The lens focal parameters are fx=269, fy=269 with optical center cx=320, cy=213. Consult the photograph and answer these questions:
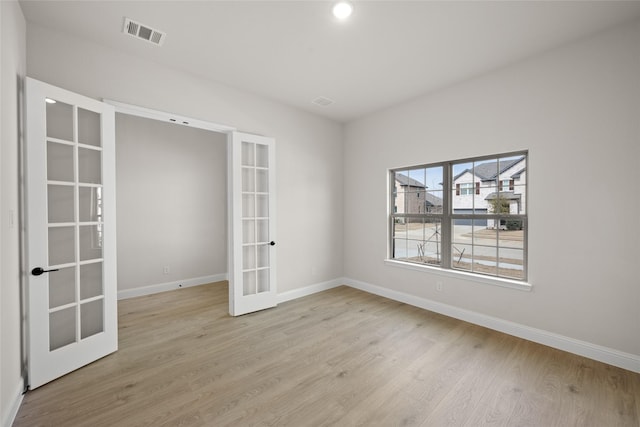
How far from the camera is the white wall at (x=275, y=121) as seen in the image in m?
2.43

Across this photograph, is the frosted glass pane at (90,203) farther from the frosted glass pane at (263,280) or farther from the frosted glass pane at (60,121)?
the frosted glass pane at (263,280)

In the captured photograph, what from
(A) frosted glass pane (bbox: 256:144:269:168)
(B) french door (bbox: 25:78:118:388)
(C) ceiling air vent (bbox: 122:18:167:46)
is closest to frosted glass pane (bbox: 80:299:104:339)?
(B) french door (bbox: 25:78:118:388)

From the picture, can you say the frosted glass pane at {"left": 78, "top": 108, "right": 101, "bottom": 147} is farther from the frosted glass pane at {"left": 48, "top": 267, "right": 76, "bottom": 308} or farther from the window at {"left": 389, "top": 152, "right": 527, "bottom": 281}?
the window at {"left": 389, "top": 152, "right": 527, "bottom": 281}

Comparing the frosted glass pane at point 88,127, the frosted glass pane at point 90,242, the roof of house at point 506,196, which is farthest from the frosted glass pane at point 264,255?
the roof of house at point 506,196

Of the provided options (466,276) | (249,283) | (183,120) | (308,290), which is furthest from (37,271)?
(466,276)

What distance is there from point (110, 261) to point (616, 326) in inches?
179

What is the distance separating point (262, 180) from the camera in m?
3.78

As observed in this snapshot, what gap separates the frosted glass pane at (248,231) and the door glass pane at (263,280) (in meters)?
0.47

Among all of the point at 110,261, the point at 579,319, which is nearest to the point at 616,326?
the point at 579,319

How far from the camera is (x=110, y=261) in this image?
8.23 feet

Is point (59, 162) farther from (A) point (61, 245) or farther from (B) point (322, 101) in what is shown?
(B) point (322, 101)

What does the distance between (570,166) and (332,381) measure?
9.62 ft

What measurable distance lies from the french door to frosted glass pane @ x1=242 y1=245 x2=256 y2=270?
1.40m

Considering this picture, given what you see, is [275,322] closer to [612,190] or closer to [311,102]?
[311,102]
